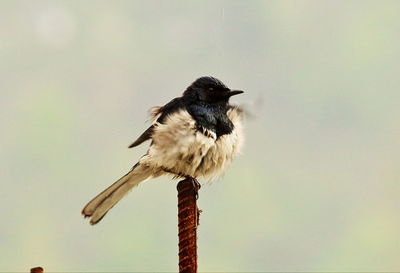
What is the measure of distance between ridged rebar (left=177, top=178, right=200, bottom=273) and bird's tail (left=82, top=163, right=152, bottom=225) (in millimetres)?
2337

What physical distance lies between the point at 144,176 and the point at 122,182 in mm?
220

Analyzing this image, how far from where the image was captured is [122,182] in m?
8.01

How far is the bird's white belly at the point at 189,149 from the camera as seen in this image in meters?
7.54

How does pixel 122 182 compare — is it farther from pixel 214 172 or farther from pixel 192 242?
pixel 192 242

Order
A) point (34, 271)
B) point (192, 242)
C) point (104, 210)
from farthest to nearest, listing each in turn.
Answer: point (104, 210) < point (192, 242) < point (34, 271)

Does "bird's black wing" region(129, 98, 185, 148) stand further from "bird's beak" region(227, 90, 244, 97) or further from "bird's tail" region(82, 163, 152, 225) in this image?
"bird's beak" region(227, 90, 244, 97)

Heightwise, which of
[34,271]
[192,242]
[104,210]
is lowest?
[34,271]

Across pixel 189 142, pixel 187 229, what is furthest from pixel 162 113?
pixel 187 229

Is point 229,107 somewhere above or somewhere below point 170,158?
above

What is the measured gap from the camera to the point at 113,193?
308 inches

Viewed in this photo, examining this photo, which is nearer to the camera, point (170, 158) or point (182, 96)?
point (170, 158)

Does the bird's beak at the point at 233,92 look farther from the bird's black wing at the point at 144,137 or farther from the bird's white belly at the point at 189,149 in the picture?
the bird's black wing at the point at 144,137

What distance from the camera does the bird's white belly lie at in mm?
7535

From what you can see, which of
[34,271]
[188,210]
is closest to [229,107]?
[188,210]
